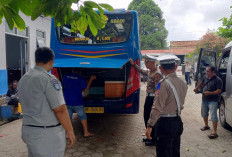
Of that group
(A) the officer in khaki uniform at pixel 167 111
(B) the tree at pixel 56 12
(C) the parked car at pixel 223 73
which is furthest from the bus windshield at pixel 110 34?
(B) the tree at pixel 56 12

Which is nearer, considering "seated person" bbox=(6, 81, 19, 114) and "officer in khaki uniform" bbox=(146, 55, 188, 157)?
"officer in khaki uniform" bbox=(146, 55, 188, 157)

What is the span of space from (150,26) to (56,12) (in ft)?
128

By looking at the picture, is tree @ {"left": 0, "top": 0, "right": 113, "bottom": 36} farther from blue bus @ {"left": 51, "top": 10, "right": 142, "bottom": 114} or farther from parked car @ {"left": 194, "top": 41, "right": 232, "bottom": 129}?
parked car @ {"left": 194, "top": 41, "right": 232, "bottom": 129}

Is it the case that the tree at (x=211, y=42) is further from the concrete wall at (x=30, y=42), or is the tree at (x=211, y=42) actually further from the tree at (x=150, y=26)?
the concrete wall at (x=30, y=42)

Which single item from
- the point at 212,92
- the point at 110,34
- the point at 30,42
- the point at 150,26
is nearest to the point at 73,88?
the point at 110,34

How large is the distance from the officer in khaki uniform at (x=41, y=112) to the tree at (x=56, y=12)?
0.57 meters

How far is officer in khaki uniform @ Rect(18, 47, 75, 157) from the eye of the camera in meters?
2.18

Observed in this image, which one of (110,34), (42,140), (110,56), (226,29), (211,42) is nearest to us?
(42,140)

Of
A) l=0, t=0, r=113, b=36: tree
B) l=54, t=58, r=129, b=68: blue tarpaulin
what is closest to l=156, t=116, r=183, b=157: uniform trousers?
l=0, t=0, r=113, b=36: tree

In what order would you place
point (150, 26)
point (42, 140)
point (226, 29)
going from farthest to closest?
point (150, 26)
point (226, 29)
point (42, 140)

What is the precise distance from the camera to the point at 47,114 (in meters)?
2.22

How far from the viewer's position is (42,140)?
220 centimetres

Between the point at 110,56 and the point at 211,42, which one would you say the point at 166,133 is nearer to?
the point at 110,56

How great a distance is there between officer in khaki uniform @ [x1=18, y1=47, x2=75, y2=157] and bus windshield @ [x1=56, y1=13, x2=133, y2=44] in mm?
3624
